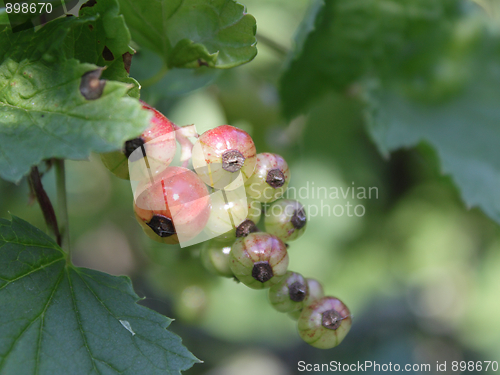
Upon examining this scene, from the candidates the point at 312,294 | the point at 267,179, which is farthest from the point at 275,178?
the point at 312,294

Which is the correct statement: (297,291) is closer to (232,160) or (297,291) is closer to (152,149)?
(232,160)

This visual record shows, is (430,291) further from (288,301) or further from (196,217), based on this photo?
(196,217)

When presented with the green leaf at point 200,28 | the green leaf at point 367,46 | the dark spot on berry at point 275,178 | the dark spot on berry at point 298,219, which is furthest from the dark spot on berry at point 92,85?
the green leaf at point 367,46

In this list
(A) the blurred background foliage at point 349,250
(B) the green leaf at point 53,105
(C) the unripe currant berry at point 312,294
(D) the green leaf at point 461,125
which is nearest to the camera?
(B) the green leaf at point 53,105

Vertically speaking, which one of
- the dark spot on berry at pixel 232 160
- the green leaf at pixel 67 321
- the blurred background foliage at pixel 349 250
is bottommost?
the blurred background foliage at pixel 349 250

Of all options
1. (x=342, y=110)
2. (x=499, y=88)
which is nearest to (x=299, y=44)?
(x=342, y=110)

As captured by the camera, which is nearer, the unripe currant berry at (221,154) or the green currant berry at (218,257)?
the unripe currant berry at (221,154)

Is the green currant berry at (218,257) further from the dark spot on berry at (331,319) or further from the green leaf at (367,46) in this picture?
the green leaf at (367,46)

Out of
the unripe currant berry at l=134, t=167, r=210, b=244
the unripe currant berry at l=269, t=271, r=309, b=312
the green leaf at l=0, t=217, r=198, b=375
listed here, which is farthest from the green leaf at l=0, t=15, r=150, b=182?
the unripe currant berry at l=269, t=271, r=309, b=312
